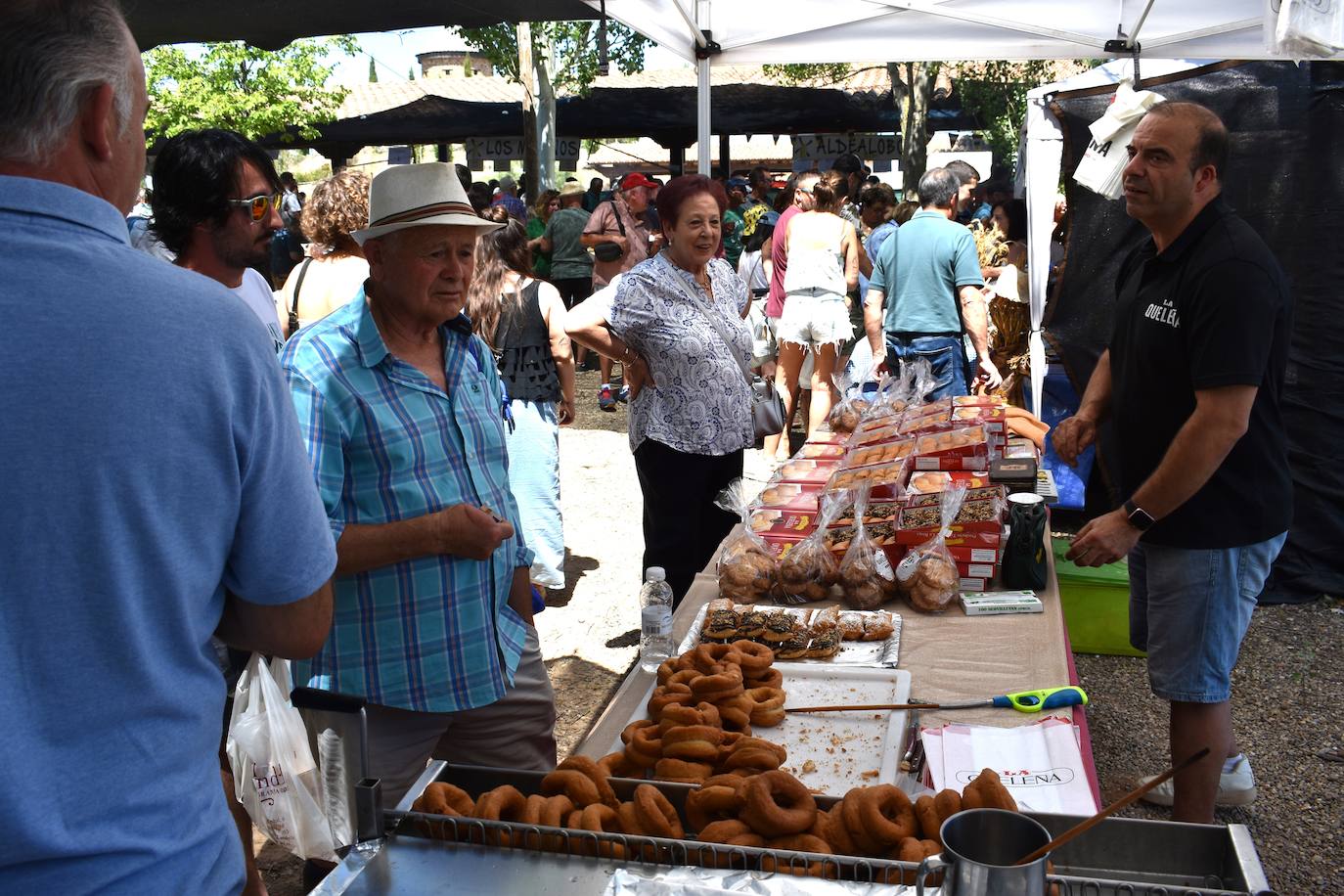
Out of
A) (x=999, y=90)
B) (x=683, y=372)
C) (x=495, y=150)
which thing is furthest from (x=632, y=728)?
(x=999, y=90)

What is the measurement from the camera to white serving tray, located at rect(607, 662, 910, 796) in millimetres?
2119

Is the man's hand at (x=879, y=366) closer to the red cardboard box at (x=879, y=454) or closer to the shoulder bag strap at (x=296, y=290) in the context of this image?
the red cardboard box at (x=879, y=454)

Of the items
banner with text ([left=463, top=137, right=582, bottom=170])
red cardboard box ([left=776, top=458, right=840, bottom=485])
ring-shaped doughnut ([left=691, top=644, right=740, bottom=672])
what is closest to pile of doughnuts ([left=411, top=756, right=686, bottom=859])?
ring-shaped doughnut ([left=691, top=644, right=740, bottom=672])

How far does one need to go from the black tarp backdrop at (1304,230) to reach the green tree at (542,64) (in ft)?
37.9

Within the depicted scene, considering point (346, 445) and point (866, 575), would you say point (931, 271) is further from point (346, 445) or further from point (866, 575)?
point (346, 445)

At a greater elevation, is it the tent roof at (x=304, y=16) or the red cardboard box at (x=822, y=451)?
the tent roof at (x=304, y=16)

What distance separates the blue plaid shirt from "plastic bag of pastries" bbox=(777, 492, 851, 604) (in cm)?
101

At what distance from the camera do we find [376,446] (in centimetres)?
220

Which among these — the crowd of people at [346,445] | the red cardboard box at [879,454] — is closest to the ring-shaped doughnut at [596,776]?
the crowd of people at [346,445]

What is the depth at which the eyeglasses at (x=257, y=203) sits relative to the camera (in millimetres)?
2840

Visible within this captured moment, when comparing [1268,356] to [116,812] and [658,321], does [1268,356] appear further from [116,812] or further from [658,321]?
[116,812]

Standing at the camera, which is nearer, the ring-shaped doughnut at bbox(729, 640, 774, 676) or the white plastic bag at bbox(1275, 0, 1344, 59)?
the ring-shaped doughnut at bbox(729, 640, 774, 676)

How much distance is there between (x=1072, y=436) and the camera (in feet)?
11.5

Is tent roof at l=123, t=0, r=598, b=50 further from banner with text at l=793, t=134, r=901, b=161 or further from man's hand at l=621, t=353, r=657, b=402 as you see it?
banner with text at l=793, t=134, r=901, b=161
